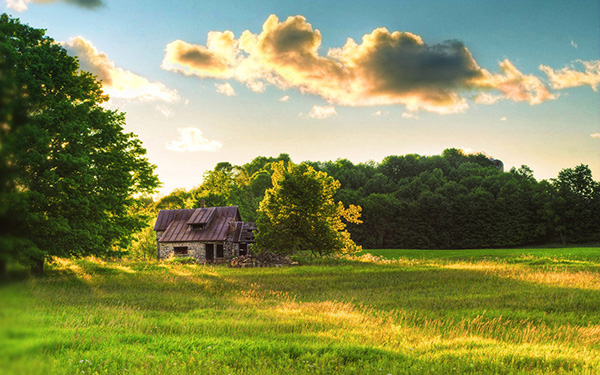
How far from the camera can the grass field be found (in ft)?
25.6

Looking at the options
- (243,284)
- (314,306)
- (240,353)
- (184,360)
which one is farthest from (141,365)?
→ (243,284)

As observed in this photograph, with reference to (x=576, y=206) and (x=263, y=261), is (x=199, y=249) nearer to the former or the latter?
(x=263, y=261)

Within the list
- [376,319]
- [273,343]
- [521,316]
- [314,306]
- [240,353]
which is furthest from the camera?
[314,306]

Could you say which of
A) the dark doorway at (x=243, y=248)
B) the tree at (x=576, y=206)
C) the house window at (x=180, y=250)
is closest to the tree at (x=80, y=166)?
the house window at (x=180, y=250)

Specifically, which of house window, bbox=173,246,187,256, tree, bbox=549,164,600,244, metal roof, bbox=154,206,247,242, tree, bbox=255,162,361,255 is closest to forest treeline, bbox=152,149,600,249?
tree, bbox=549,164,600,244

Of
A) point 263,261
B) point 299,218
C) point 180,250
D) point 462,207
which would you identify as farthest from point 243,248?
point 462,207

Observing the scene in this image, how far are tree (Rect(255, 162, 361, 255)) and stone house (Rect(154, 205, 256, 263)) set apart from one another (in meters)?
8.99

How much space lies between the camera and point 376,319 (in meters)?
14.1

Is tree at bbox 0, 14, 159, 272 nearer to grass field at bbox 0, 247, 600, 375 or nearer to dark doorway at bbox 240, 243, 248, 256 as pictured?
grass field at bbox 0, 247, 600, 375

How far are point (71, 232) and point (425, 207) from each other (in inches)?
3222

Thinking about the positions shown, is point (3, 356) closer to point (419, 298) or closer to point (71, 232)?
point (419, 298)

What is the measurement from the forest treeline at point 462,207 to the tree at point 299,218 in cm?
3257

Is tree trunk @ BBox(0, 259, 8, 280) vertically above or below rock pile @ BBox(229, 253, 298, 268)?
above

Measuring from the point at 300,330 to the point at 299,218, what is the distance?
36010 millimetres
